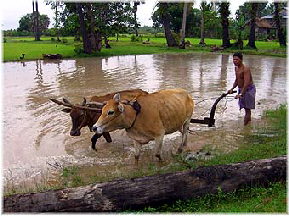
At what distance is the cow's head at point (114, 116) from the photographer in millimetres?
6234

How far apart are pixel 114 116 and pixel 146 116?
600 mm

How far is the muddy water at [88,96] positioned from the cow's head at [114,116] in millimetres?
1027

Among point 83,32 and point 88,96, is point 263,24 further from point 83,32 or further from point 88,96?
point 88,96

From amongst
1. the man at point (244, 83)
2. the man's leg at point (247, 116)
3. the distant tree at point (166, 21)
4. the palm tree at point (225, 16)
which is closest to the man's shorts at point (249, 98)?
the man at point (244, 83)

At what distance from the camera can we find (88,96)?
1403 cm

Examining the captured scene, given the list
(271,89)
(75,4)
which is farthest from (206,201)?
(75,4)

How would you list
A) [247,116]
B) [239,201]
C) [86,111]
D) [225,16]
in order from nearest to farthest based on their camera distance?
[239,201] → [86,111] → [247,116] → [225,16]

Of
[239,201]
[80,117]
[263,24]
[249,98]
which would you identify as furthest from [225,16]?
[239,201]

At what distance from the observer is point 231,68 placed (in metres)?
22.3

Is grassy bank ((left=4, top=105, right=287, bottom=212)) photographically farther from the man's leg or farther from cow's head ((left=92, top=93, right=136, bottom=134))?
cow's head ((left=92, top=93, right=136, bottom=134))

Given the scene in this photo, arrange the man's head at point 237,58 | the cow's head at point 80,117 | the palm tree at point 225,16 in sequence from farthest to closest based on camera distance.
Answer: the palm tree at point 225,16 → the man's head at point 237,58 → the cow's head at point 80,117

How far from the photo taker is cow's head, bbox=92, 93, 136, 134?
6234 millimetres

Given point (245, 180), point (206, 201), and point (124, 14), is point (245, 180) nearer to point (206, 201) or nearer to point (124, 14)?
point (206, 201)

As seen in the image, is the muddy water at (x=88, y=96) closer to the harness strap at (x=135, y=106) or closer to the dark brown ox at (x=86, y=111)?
the dark brown ox at (x=86, y=111)
